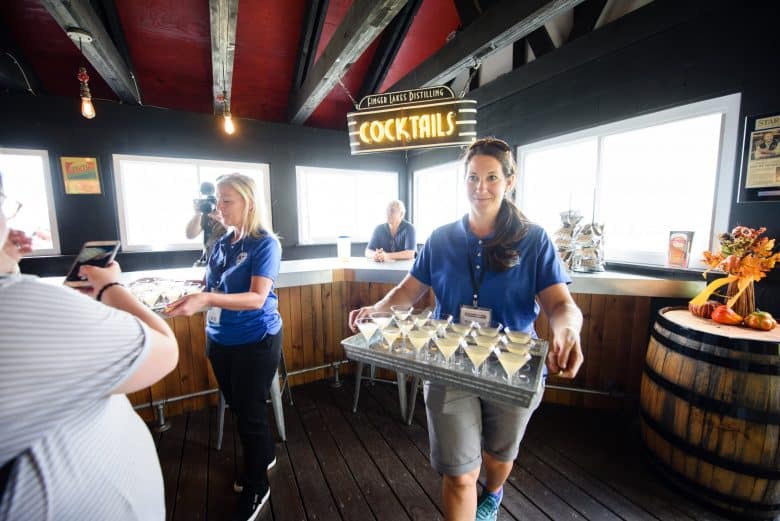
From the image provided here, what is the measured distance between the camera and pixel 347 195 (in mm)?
5602

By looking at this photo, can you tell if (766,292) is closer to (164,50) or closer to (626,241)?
(626,241)

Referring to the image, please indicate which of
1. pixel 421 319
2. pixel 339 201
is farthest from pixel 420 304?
pixel 339 201

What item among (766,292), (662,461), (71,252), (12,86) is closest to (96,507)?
(662,461)

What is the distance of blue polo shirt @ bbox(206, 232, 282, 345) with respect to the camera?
5.22 ft

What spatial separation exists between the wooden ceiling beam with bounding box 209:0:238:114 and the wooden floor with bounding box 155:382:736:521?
122 inches

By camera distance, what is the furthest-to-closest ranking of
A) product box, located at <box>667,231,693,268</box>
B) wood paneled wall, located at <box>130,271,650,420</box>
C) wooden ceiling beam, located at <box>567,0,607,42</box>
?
wooden ceiling beam, located at <box>567,0,607,42</box>
wood paneled wall, located at <box>130,271,650,420</box>
product box, located at <box>667,231,693,268</box>

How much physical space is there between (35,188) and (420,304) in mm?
4517

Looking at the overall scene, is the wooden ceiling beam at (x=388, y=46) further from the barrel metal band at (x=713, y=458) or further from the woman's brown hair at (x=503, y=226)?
the barrel metal band at (x=713, y=458)

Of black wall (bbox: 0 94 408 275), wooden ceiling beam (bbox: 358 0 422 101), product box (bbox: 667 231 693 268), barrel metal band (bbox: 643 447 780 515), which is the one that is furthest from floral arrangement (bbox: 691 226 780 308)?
black wall (bbox: 0 94 408 275)

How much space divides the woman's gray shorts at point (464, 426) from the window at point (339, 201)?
13.9ft

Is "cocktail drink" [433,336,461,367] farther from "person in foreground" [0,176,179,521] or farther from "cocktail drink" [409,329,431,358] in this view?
"person in foreground" [0,176,179,521]

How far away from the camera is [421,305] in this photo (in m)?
2.92

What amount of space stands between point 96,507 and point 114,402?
205 millimetres

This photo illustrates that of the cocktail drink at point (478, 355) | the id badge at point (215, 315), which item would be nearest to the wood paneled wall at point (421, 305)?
the id badge at point (215, 315)
